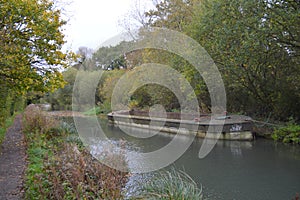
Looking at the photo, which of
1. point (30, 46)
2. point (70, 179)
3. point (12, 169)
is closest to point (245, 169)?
point (70, 179)

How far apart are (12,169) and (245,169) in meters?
5.73

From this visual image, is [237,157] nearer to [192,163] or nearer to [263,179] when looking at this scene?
[192,163]

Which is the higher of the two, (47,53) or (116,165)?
(47,53)

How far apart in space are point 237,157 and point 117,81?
18.0 meters

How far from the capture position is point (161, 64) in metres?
17.7

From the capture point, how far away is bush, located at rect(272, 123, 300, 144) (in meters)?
10.6

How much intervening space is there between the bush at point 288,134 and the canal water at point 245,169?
1.00 feet

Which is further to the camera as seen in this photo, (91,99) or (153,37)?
(91,99)

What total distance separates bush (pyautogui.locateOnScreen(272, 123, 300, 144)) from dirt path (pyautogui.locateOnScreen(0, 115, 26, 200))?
8.93 meters

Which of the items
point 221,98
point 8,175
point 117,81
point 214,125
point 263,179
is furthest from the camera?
point 117,81

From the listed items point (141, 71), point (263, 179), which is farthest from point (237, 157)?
point (141, 71)

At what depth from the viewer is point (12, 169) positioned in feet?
19.4

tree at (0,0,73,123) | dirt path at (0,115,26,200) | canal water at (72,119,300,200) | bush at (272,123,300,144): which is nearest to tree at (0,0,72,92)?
tree at (0,0,73,123)

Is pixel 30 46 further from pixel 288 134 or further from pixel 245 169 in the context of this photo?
pixel 288 134
